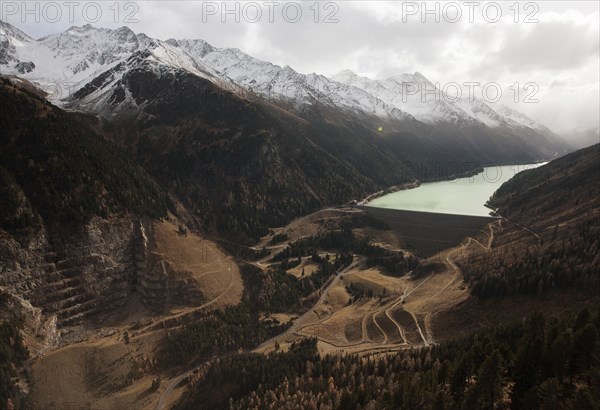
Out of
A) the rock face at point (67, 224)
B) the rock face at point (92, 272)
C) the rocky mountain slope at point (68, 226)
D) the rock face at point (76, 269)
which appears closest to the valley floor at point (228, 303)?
the rock face at point (92, 272)

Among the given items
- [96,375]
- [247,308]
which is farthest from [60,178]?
[247,308]

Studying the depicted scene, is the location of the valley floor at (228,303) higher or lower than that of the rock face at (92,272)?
lower

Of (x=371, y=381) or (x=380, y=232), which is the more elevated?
(x=380, y=232)

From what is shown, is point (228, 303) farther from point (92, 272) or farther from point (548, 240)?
point (548, 240)

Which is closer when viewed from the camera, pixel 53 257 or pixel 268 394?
pixel 268 394

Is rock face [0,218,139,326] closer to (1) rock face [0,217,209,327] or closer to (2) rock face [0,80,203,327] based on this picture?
(1) rock face [0,217,209,327]

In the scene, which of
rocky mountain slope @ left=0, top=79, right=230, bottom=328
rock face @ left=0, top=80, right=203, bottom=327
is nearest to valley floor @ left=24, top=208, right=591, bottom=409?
rocky mountain slope @ left=0, top=79, right=230, bottom=328

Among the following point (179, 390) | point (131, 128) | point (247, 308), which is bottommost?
point (179, 390)

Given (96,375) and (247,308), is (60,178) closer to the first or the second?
(96,375)

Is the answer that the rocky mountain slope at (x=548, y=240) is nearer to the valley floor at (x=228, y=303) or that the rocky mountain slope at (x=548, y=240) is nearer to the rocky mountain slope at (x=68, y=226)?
the valley floor at (x=228, y=303)

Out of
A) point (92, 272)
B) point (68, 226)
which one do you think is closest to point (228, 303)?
point (92, 272)

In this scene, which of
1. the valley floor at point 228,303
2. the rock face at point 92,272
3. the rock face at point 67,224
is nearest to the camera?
the valley floor at point 228,303
